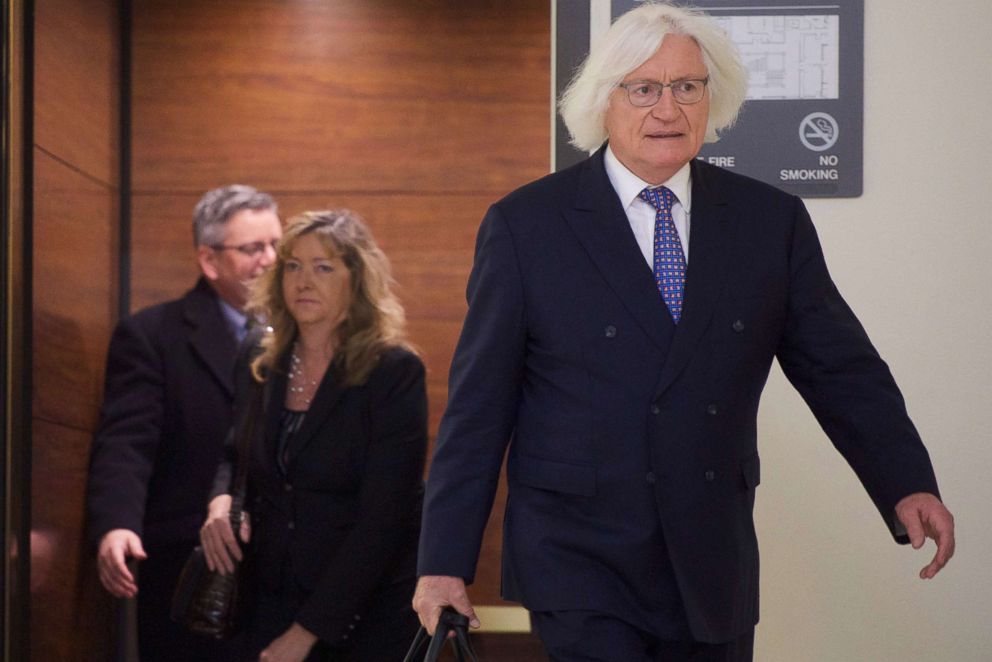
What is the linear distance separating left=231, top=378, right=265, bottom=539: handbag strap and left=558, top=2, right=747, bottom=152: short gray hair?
1.47 m

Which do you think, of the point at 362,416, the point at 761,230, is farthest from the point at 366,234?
the point at 761,230

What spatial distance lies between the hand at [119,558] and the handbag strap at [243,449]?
2.88 ft

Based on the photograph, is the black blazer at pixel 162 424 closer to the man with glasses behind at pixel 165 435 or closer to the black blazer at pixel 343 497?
the man with glasses behind at pixel 165 435

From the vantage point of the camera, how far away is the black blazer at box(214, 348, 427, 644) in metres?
3.54

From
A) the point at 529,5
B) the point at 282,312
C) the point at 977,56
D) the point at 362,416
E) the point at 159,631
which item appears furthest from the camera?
the point at 529,5

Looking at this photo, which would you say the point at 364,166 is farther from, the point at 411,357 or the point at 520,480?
the point at 520,480

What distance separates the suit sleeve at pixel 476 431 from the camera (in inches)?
92.4

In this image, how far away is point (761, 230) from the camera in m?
2.49

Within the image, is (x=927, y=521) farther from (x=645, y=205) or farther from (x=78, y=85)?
(x=78, y=85)

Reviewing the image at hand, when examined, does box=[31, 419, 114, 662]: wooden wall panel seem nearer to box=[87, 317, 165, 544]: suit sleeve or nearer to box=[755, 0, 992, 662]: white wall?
box=[87, 317, 165, 544]: suit sleeve

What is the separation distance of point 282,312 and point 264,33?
190 cm

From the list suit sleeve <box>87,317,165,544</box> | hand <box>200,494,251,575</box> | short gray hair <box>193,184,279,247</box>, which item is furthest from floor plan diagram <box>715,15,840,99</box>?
suit sleeve <box>87,317,165,544</box>

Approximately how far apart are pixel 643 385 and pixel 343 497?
4.98ft

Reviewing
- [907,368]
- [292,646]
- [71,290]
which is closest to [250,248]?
[71,290]
